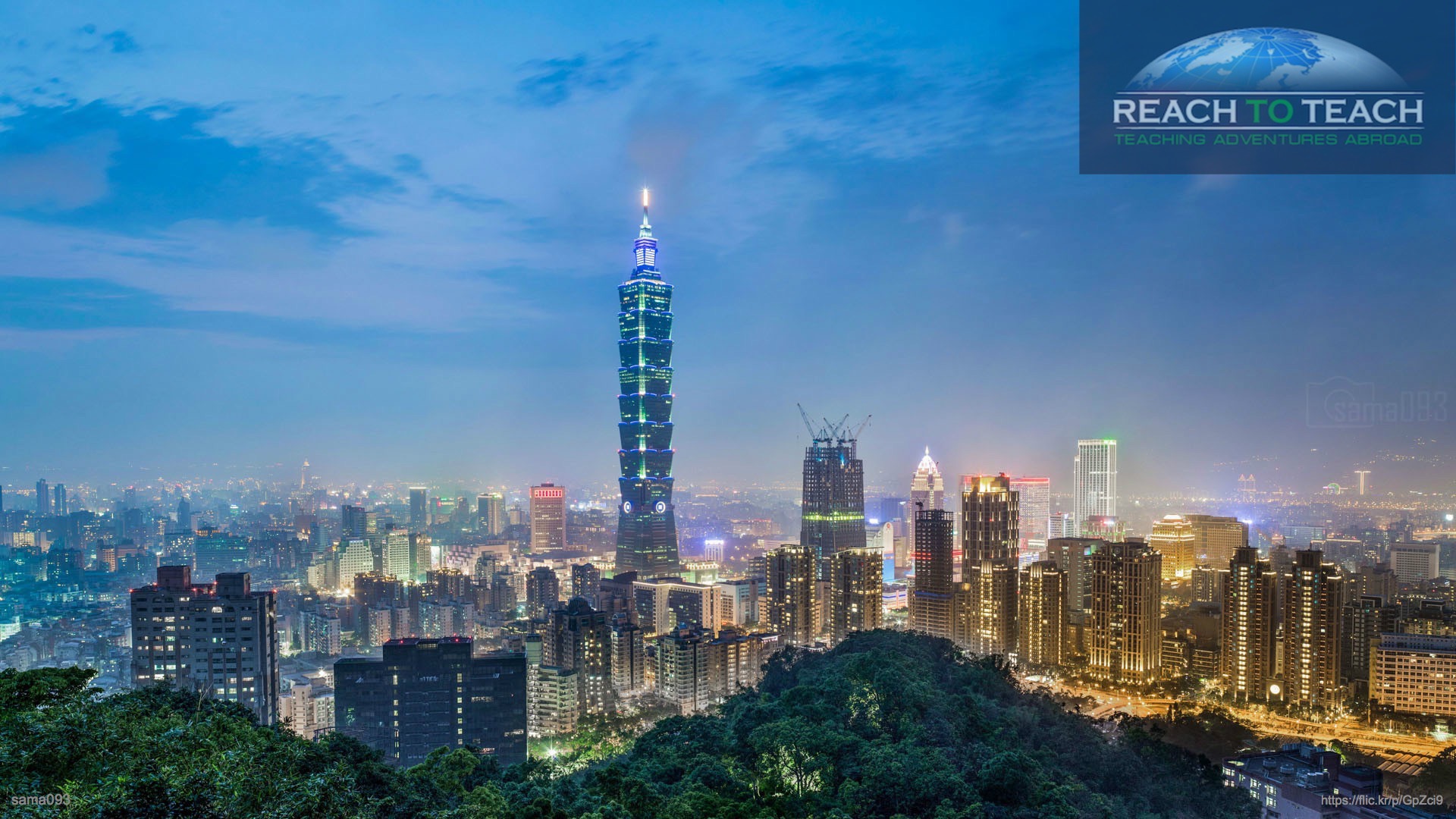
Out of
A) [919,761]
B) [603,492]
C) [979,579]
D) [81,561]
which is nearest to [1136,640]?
[979,579]

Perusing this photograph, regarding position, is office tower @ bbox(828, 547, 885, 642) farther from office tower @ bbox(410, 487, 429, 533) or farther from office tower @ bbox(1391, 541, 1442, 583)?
office tower @ bbox(410, 487, 429, 533)

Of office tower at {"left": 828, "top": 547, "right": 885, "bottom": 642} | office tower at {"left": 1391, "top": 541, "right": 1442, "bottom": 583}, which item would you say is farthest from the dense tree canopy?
office tower at {"left": 1391, "top": 541, "right": 1442, "bottom": 583}

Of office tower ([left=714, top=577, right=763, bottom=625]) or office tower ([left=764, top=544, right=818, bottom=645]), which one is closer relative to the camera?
office tower ([left=764, top=544, right=818, bottom=645])

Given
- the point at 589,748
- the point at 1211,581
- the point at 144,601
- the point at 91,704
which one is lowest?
the point at 589,748

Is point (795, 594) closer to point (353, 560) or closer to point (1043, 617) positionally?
point (1043, 617)

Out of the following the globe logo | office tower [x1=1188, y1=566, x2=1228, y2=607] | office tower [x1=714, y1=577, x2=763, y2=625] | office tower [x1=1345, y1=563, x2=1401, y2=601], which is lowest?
office tower [x1=714, y1=577, x2=763, y2=625]

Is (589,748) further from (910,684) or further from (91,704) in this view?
(91,704)
